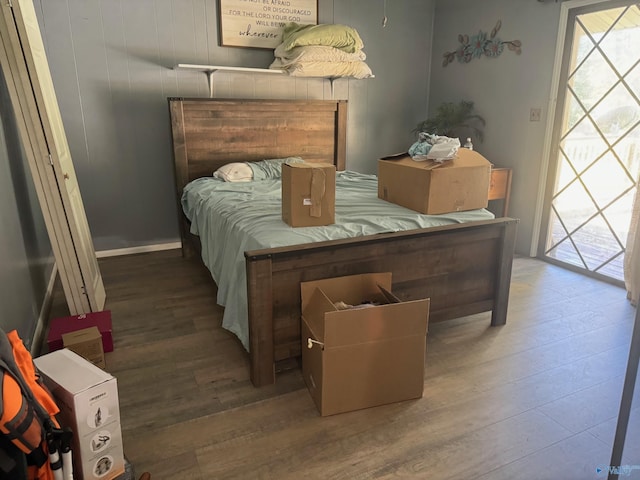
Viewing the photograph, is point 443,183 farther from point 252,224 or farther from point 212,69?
point 212,69

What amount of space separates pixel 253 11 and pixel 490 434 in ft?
11.7

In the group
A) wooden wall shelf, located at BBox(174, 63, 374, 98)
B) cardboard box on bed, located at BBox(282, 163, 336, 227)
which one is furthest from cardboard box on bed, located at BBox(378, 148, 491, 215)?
wooden wall shelf, located at BBox(174, 63, 374, 98)

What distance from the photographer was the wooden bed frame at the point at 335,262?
6.37 ft

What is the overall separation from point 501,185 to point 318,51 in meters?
1.89

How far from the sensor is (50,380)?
1.37 m

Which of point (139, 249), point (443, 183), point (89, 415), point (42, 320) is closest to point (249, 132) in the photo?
point (139, 249)

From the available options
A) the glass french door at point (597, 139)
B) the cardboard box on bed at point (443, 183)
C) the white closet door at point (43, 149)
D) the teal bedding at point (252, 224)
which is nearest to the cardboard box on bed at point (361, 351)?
the teal bedding at point (252, 224)

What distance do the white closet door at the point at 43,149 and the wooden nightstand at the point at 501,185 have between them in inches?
122

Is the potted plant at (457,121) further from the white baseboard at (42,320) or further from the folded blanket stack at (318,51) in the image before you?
the white baseboard at (42,320)

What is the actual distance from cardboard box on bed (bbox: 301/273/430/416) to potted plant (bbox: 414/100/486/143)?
2.64 meters

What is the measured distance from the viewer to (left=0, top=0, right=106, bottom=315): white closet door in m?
2.15

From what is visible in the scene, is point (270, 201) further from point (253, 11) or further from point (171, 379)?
point (253, 11)

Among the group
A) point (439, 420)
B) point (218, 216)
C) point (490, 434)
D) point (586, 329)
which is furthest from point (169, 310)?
point (586, 329)

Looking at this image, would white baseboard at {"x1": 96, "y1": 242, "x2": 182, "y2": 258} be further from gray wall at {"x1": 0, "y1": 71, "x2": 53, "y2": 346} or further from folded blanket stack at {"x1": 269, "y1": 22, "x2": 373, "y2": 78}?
folded blanket stack at {"x1": 269, "y1": 22, "x2": 373, "y2": 78}
